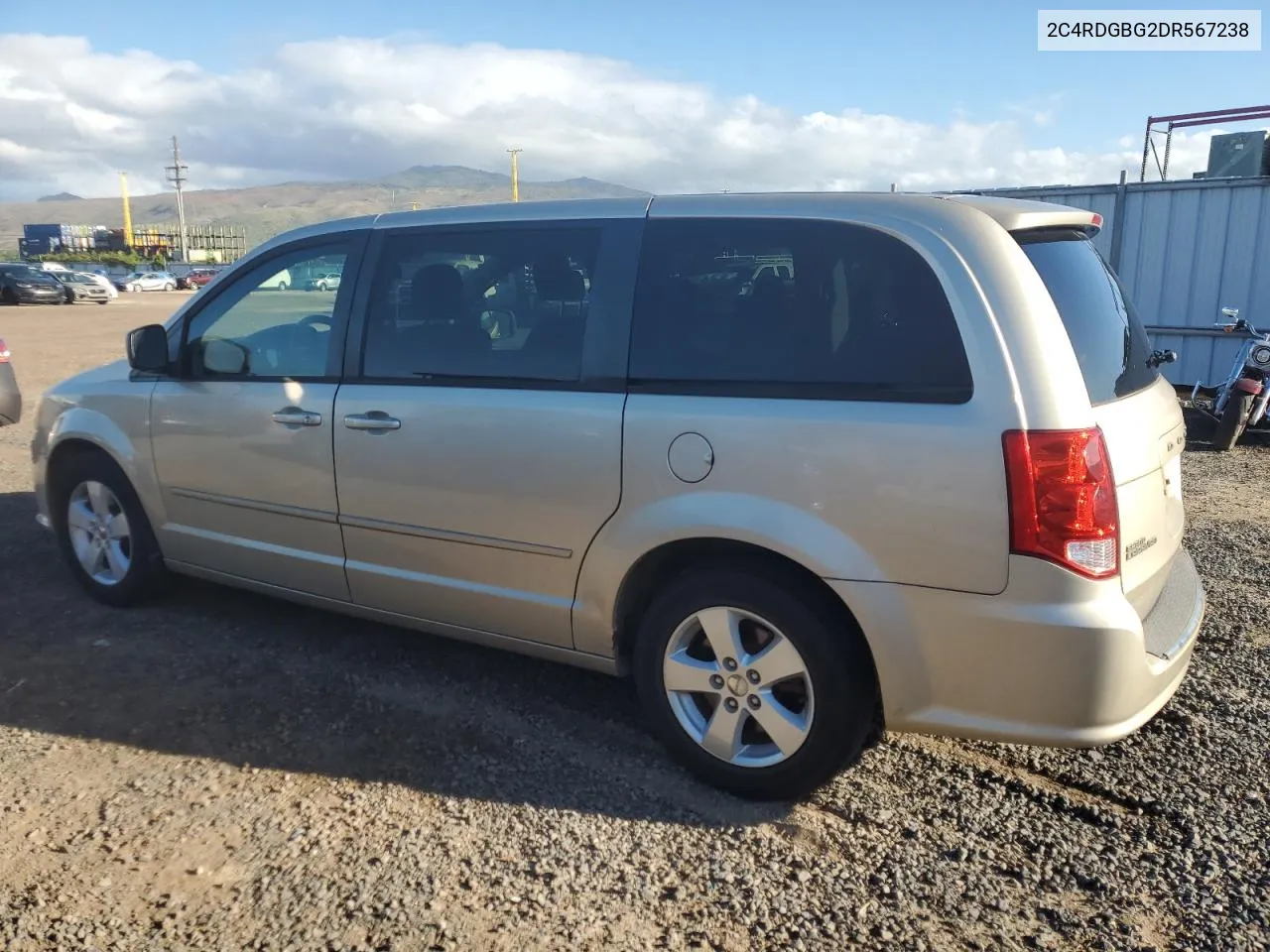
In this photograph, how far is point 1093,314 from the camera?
3.01 meters

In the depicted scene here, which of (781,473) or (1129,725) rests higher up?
(781,473)

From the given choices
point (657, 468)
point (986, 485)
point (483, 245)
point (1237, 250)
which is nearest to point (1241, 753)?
point (986, 485)

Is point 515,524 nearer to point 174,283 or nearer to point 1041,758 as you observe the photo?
point 1041,758

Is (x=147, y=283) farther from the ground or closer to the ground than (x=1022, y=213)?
closer to the ground

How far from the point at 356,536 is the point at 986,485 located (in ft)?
7.71

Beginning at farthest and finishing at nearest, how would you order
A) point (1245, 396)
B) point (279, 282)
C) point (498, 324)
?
point (1245, 396)
point (279, 282)
point (498, 324)

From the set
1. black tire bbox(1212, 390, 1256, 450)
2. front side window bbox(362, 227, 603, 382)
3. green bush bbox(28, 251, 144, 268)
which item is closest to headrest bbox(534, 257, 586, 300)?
front side window bbox(362, 227, 603, 382)

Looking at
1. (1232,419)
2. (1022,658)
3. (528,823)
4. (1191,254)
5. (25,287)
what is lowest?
(528,823)

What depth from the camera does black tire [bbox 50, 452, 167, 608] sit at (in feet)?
15.5

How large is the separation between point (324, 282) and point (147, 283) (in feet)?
218

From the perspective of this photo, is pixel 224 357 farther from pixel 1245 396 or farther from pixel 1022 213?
pixel 1245 396

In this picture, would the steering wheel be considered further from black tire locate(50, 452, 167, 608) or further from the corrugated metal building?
the corrugated metal building

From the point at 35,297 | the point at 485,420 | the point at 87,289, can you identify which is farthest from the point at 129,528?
the point at 87,289

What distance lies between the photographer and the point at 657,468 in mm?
3123
